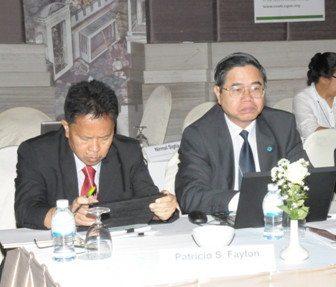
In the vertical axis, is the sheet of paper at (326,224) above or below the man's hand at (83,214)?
below

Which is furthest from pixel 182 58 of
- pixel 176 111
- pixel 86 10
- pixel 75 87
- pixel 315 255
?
pixel 315 255

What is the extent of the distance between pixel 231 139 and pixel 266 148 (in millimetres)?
171

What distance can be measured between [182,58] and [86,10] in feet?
4.64

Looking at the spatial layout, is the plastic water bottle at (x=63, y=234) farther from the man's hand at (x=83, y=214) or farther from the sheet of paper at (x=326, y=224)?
the sheet of paper at (x=326, y=224)

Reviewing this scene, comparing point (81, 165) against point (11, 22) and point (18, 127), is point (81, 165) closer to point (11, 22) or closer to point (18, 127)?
point (18, 127)

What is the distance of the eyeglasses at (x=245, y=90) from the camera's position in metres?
2.90

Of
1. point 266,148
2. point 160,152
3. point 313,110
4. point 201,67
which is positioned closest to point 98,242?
point 266,148

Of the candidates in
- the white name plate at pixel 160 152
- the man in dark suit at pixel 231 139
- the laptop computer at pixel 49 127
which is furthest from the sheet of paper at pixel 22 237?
the white name plate at pixel 160 152

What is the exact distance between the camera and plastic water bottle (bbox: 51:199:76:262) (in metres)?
2.02

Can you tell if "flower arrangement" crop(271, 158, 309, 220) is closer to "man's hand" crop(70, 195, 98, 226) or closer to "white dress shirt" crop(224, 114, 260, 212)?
"man's hand" crop(70, 195, 98, 226)

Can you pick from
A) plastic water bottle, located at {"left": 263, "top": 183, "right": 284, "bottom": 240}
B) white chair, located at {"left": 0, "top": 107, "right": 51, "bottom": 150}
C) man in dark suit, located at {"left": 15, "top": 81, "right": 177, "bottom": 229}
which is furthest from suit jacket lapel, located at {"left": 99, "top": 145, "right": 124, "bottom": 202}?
white chair, located at {"left": 0, "top": 107, "right": 51, "bottom": 150}

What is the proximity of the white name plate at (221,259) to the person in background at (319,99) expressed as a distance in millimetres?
3164

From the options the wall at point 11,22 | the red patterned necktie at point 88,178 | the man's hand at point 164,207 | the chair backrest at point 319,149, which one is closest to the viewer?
the man's hand at point 164,207

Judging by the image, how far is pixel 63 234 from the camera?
2.04 m
